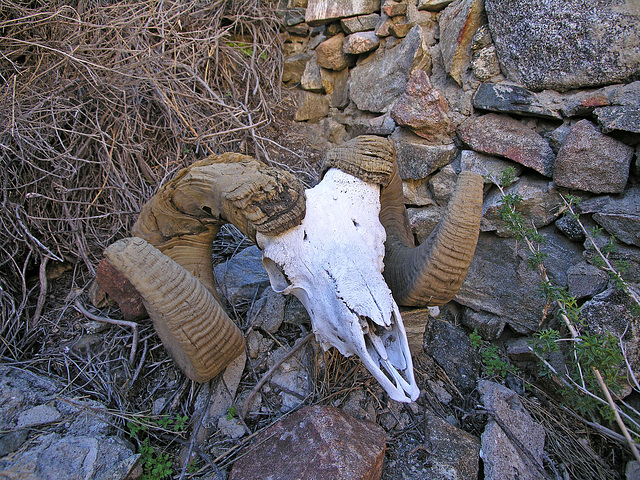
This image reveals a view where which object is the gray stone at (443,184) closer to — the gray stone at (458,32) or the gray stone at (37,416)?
the gray stone at (458,32)

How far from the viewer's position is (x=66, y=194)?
3.45 meters

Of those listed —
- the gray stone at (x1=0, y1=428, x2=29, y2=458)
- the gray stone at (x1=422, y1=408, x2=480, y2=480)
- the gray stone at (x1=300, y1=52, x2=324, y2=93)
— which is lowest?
the gray stone at (x1=0, y1=428, x2=29, y2=458)

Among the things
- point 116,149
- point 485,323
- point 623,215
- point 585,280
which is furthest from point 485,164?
point 116,149

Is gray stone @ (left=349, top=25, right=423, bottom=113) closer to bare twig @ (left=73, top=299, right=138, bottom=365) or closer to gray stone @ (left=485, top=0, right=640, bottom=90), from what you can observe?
gray stone @ (left=485, top=0, right=640, bottom=90)

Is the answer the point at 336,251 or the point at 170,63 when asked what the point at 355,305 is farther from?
the point at 170,63

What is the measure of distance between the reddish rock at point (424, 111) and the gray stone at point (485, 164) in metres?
0.28

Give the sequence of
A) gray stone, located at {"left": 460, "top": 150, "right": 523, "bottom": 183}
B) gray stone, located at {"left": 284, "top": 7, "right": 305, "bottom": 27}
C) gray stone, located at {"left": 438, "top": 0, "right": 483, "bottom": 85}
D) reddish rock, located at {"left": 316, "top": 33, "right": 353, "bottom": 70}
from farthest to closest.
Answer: gray stone, located at {"left": 284, "top": 7, "right": 305, "bottom": 27}, reddish rock, located at {"left": 316, "top": 33, "right": 353, "bottom": 70}, gray stone, located at {"left": 438, "top": 0, "right": 483, "bottom": 85}, gray stone, located at {"left": 460, "top": 150, "right": 523, "bottom": 183}

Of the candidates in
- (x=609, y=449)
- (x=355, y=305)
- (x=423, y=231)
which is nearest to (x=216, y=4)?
(x=423, y=231)

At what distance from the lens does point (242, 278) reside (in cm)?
305

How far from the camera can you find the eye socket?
85.4 inches

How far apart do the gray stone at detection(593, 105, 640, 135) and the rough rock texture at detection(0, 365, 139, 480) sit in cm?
334

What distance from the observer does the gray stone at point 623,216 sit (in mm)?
2453

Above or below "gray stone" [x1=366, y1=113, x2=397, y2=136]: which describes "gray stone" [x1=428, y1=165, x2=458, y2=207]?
below

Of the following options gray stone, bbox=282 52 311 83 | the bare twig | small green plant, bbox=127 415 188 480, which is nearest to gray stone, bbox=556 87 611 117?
gray stone, bbox=282 52 311 83
